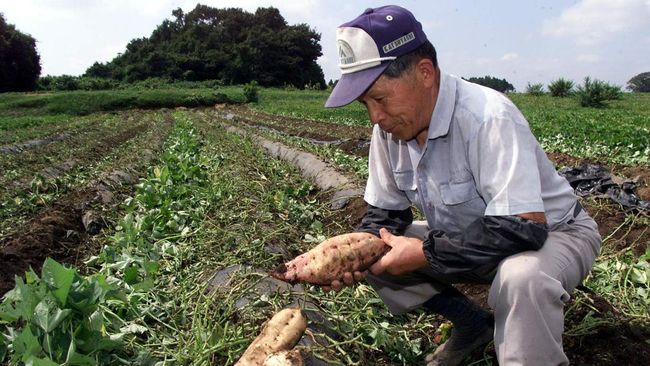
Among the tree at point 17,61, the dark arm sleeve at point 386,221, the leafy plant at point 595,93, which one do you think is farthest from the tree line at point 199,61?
the dark arm sleeve at point 386,221

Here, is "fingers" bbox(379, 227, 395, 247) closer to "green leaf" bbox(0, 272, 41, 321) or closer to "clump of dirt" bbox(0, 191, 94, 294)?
"green leaf" bbox(0, 272, 41, 321)

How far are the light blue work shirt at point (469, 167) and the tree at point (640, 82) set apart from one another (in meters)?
78.8

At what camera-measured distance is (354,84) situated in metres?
2.02

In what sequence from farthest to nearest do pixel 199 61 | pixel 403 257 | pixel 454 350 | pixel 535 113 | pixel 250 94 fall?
pixel 199 61
pixel 250 94
pixel 535 113
pixel 454 350
pixel 403 257

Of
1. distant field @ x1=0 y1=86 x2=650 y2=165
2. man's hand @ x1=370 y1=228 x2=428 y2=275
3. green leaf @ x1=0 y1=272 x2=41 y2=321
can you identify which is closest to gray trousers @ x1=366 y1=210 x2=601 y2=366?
man's hand @ x1=370 y1=228 x2=428 y2=275

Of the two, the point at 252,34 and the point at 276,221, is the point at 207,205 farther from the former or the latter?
the point at 252,34

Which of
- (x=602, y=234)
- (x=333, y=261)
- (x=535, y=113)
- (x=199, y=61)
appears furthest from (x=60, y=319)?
(x=199, y=61)

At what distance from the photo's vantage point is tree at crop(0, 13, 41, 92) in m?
44.2

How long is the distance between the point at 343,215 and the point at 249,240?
151 cm

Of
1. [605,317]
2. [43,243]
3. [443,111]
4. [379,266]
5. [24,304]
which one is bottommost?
[605,317]

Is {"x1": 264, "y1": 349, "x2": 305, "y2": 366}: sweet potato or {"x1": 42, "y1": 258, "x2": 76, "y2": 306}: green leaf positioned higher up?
{"x1": 42, "y1": 258, "x2": 76, "y2": 306}: green leaf

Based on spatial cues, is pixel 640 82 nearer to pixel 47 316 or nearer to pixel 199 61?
pixel 199 61

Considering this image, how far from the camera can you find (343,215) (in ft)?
15.6

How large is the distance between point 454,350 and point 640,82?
3253 inches
